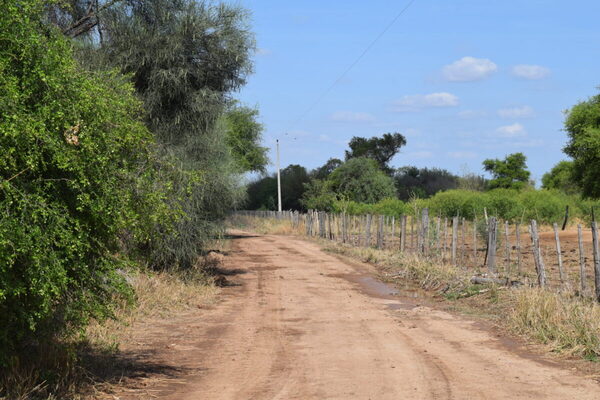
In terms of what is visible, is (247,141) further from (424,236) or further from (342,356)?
(342,356)

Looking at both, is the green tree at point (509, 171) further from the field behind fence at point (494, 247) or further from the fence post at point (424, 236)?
the fence post at point (424, 236)

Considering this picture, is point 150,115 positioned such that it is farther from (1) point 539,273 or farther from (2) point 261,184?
(2) point 261,184

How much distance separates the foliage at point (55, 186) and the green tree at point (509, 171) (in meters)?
64.8

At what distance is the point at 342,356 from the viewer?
10.2m

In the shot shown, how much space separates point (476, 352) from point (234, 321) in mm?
4931

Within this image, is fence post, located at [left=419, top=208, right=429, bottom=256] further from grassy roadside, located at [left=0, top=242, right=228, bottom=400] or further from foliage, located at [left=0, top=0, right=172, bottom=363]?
foliage, located at [left=0, top=0, right=172, bottom=363]

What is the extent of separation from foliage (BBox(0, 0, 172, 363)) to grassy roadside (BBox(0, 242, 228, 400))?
30 cm

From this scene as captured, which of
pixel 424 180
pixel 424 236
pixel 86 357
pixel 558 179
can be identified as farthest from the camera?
pixel 424 180

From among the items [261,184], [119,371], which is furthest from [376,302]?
[261,184]

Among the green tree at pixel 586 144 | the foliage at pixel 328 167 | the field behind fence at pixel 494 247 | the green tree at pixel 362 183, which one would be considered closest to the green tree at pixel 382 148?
the foliage at pixel 328 167

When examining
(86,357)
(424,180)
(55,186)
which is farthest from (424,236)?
(424,180)

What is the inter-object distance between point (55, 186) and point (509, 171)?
67.6 meters

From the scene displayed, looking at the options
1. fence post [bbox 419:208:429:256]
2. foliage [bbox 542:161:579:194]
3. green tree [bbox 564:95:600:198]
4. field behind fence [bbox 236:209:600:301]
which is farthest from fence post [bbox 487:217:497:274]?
foliage [bbox 542:161:579:194]

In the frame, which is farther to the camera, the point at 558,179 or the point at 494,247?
the point at 558,179
